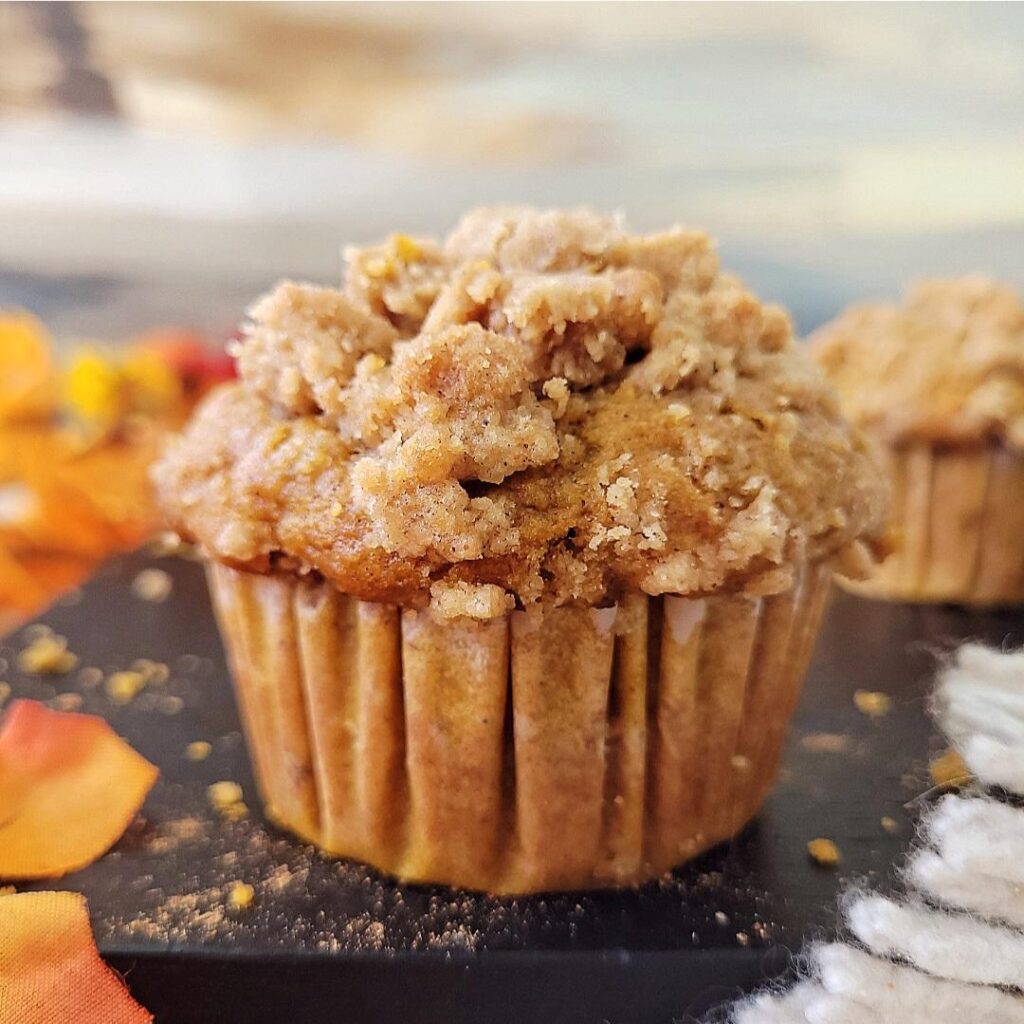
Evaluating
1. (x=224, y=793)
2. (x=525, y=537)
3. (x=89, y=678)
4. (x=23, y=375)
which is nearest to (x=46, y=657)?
(x=89, y=678)

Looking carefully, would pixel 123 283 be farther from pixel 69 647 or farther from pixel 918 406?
pixel 918 406

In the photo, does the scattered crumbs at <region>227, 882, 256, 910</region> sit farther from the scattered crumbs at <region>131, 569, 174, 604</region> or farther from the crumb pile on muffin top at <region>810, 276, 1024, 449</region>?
the crumb pile on muffin top at <region>810, 276, 1024, 449</region>

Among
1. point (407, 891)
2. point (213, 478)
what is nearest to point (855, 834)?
point (407, 891)

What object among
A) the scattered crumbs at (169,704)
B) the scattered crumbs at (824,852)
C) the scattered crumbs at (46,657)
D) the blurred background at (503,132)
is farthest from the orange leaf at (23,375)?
the scattered crumbs at (824,852)

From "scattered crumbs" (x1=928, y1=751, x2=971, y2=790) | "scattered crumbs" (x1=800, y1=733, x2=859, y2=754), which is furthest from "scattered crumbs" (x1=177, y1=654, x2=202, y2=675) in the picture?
"scattered crumbs" (x1=928, y1=751, x2=971, y2=790)

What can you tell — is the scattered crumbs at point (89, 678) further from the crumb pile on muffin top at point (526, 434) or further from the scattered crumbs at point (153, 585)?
the crumb pile on muffin top at point (526, 434)

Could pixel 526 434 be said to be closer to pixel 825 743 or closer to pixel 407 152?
pixel 825 743

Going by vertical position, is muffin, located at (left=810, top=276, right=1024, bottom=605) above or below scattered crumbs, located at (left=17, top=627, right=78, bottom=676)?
above
